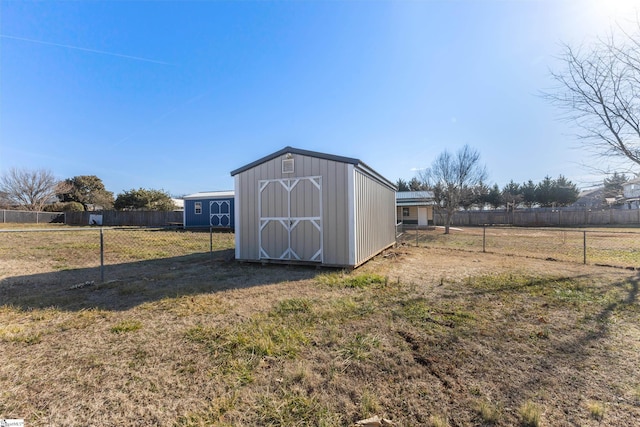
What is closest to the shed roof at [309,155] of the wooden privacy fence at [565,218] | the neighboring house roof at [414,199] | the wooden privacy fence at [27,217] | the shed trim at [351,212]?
the shed trim at [351,212]

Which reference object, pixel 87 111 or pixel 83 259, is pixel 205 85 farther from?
pixel 83 259

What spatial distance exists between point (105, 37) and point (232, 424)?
1204cm

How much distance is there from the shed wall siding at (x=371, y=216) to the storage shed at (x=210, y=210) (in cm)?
1306

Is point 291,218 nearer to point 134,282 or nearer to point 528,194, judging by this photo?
point 134,282

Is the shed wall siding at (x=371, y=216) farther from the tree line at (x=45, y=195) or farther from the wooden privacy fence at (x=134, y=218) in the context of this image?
the tree line at (x=45, y=195)

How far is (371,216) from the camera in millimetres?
8688

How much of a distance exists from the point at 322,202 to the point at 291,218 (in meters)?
1.03

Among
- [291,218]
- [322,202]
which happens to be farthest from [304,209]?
[322,202]

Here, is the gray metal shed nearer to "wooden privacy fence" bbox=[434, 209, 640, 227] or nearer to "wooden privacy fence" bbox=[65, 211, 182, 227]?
"wooden privacy fence" bbox=[434, 209, 640, 227]

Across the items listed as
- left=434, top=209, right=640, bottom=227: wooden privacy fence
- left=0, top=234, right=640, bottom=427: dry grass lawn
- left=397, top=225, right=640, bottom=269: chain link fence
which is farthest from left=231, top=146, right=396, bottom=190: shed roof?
left=434, top=209, right=640, bottom=227: wooden privacy fence

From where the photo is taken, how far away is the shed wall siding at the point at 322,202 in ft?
22.7

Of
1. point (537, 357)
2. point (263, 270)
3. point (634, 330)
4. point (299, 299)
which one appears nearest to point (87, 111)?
point (263, 270)

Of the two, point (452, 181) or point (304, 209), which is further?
point (452, 181)

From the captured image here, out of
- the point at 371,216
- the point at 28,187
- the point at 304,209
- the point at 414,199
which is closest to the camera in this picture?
the point at 304,209
